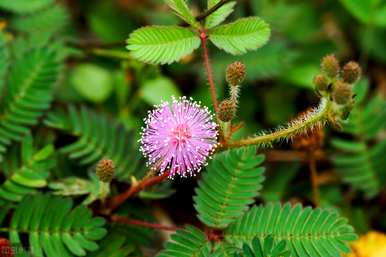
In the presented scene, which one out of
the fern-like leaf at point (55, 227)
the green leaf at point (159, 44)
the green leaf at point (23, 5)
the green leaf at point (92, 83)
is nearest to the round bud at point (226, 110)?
the green leaf at point (159, 44)

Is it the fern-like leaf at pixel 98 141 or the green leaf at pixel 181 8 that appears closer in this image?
the green leaf at pixel 181 8

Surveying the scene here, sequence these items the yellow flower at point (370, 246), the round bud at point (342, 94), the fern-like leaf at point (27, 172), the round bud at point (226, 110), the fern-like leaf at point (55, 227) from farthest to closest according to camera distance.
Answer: the yellow flower at point (370, 246), the fern-like leaf at point (27, 172), the fern-like leaf at point (55, 227), the round bud at point (226, 110), the round bud at point (342, 94)

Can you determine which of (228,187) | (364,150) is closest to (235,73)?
(228,187)

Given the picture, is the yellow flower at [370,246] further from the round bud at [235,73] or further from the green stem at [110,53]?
the green stem at [110,53]

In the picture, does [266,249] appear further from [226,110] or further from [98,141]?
[98,141]

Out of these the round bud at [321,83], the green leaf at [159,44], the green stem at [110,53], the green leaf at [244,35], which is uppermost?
the green stem at [110,53]

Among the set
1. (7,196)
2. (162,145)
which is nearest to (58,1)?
(7,196)
